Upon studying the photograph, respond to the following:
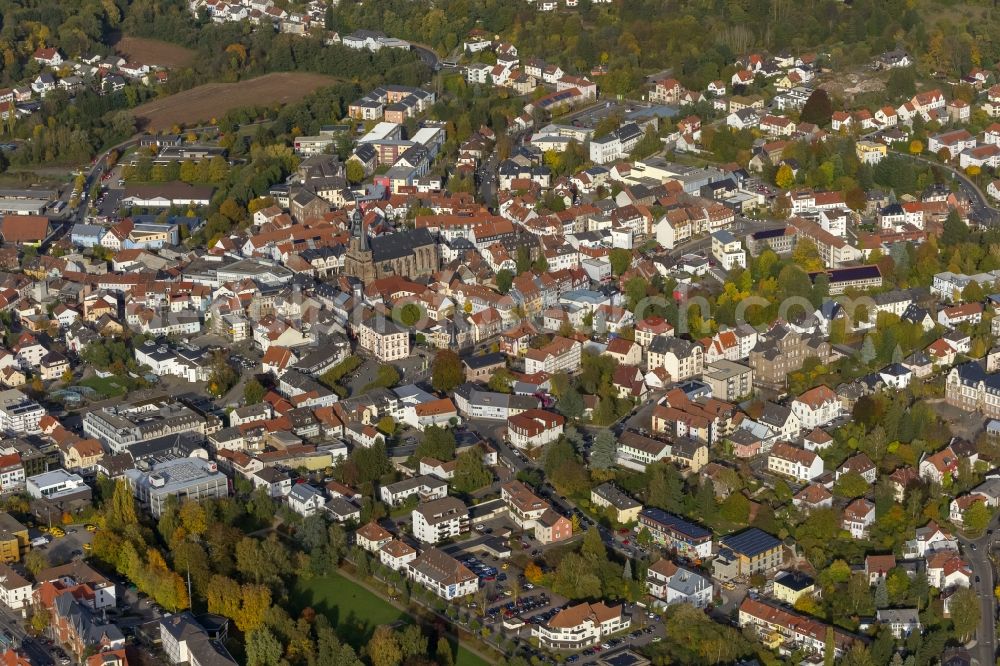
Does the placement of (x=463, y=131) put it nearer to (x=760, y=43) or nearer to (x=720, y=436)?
(x=760, y=43)

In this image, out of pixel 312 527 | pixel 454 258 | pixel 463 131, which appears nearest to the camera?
pixel 312 527

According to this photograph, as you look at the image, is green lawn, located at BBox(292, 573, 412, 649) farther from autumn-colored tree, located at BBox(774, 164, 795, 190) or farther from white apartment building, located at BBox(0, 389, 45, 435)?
autumn-colored tree, located at BBox(774, 164, 795, 190)

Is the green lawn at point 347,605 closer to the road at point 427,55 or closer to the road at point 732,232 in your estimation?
the road at point 732,232

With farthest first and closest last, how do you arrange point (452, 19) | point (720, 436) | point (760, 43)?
1. point (452, 19)
2. point (760, 43)
3. point (720, 436)

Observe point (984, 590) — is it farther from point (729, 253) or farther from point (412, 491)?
point (729, 253)

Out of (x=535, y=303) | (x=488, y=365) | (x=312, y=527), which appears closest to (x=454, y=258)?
(x=535, y=303)

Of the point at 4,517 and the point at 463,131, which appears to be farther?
the point at 463,131

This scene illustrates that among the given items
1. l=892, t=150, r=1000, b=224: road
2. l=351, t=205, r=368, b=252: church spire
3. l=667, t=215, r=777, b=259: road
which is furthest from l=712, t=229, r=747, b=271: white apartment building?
l=351, t=205, r=368, b=252: church spire

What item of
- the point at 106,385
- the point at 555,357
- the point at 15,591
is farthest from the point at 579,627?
the point at 106,385
